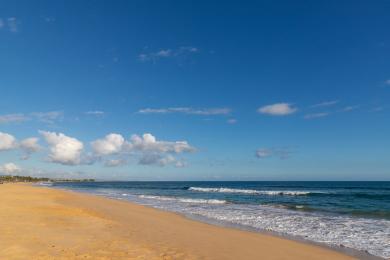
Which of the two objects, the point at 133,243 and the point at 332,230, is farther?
the point at 332,230

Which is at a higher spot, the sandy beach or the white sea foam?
the sandy beach

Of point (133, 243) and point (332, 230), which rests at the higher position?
point (133, 243)

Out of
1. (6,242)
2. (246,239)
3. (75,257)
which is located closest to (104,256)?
(75,257)

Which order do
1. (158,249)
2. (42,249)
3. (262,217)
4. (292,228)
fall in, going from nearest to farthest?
1. (42,249)
2. (158,249)
3. (292,228)
4. (262,217)

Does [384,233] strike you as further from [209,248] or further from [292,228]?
[209,248]

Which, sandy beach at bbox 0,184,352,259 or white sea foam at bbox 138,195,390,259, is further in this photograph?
white sea foam at bbox 138,195,390,259

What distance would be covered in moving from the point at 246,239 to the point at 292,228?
467cm

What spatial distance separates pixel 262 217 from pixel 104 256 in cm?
1385

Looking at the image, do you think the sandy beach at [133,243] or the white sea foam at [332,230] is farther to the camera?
the white sea foam at [332,230]

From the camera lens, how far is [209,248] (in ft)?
35.9

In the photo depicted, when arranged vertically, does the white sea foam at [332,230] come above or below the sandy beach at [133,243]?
below

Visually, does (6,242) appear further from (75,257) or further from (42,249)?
(75,257)

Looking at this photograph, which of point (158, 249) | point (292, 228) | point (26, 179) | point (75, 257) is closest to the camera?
point (75, 257)

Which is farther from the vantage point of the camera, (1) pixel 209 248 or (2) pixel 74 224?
(2) pixel 74 224
